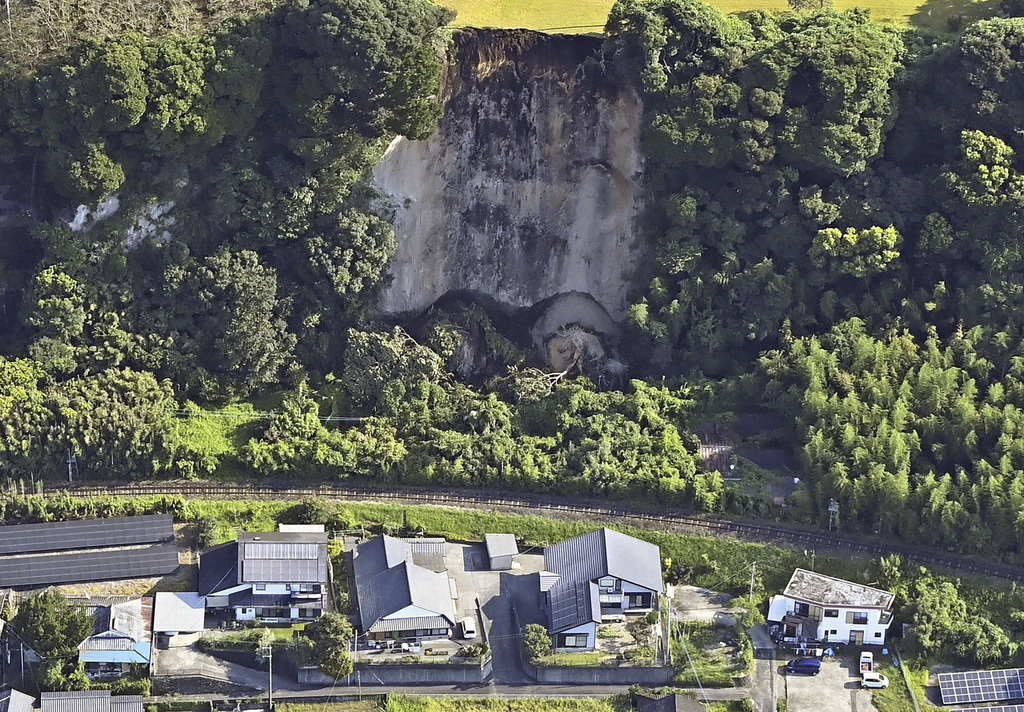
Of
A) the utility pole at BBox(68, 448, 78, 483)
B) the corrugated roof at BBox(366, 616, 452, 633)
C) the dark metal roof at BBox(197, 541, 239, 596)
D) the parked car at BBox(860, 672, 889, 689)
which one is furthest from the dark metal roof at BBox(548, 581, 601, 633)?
the utility pole at BBox(68, 448, 78, 483)

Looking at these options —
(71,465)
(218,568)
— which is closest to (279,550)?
(218,568)

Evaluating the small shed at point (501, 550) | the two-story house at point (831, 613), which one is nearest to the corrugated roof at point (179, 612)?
the small shed at point (501, 550)

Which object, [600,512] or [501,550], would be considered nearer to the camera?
[501,550]

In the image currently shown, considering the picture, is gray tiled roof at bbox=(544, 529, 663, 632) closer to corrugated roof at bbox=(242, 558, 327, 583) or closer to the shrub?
the shrub

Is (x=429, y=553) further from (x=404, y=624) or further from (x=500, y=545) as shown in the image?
(x=404, y=624)

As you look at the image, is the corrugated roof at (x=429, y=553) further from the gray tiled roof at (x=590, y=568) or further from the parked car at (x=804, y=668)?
the parked car at (x=804, y=668)

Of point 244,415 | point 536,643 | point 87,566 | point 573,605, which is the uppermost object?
point 244,415
